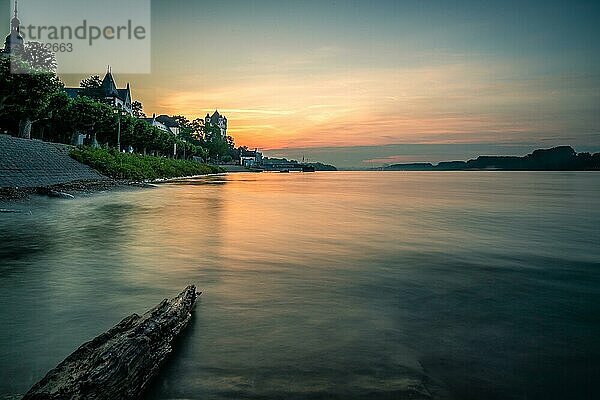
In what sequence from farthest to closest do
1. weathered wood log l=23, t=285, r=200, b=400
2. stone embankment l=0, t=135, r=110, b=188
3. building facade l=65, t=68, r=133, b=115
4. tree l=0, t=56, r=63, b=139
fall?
1. building facade l=65, t=68, r=133, b=115
2. tree l=0, t=56, r=63, b=139
3. stone embankment l=0, t=135, r=110, b=188
4. weathered wood log l=23, t=285, r=200, b=400

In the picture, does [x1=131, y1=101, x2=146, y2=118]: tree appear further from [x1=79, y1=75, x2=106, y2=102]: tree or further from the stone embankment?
the stone embankment

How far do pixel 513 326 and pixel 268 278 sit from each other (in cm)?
547

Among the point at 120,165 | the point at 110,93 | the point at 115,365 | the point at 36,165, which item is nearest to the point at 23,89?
the point at 36,165

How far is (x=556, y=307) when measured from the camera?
8578 mm

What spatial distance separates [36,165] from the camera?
37.1 meters

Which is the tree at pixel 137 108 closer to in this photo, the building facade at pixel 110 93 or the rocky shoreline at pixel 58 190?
the building facade at pixel 110 93

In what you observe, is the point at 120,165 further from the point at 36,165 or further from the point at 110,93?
the point at 110,93

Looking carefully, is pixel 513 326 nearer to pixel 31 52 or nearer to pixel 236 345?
pixel 236 345

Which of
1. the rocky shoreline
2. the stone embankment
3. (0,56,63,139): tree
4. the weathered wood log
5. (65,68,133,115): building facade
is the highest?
(65,68,133,115): building facade

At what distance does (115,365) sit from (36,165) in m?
38.7

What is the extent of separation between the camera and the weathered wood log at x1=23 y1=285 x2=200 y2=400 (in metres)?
3.92

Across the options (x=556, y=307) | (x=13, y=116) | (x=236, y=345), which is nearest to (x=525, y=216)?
(x=556, y=307)

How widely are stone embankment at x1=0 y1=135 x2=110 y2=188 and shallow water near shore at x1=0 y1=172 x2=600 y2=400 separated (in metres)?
17.1

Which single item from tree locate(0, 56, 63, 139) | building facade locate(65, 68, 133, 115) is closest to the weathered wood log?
tree locate(0, 56, 63, 139)
